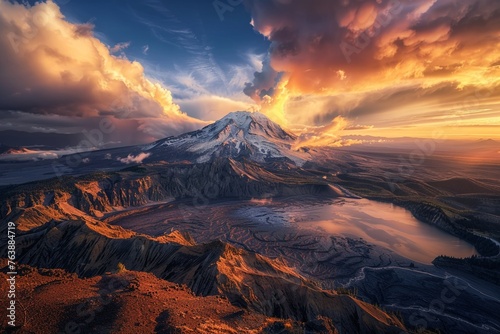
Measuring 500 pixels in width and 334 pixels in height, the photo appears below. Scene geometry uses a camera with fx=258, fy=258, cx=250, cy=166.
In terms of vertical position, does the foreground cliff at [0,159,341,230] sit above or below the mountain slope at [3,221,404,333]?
below

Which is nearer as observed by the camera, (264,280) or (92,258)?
(264,280)

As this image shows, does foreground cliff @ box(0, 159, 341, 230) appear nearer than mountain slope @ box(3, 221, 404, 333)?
No

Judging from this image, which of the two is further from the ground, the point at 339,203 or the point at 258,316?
the point at 258,316

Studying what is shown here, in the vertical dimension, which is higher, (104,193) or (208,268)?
(208,268)

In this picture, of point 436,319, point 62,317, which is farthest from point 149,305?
point 436,319

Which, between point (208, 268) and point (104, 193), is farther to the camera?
point (104, 193)

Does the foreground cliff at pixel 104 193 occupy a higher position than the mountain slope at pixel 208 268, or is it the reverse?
the mountain slope at pixel 208 268

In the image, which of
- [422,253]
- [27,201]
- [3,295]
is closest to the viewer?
[3,295]

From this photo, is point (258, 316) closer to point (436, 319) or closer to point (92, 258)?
point (92, 258)

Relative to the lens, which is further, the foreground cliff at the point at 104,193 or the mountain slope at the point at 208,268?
the foreground cliff at the point at 104,193

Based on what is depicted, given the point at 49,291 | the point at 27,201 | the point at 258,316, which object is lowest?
the point at 27,201

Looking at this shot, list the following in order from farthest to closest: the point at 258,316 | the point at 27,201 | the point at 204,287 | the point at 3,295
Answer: the point at 27,201 < the point at 204,287 < the point at 258,316 < the point at 3,295
